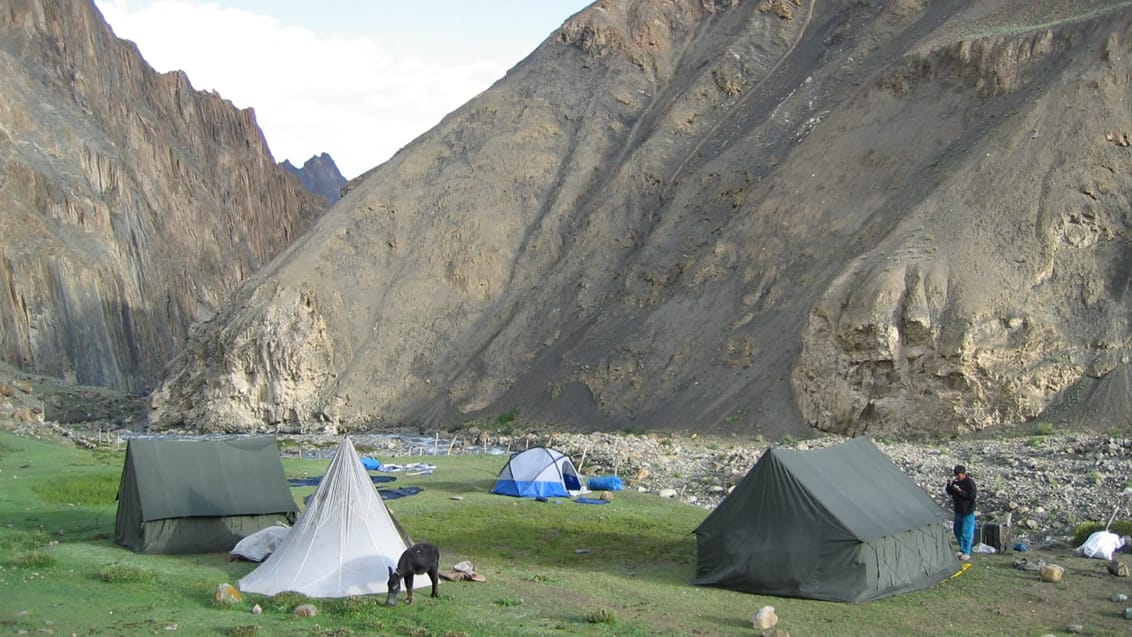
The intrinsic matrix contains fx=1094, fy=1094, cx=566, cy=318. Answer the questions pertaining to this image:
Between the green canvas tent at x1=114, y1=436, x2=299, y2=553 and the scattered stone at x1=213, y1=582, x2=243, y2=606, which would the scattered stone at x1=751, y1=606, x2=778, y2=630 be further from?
the green canvas tent at x1=114, y1=436, x2=299, y2=553

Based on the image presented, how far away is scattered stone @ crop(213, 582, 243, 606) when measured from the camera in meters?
14.9

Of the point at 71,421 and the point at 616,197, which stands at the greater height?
the point at 616,197

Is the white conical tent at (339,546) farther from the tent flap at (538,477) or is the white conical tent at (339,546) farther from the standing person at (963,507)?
the tent flap at (538,477)

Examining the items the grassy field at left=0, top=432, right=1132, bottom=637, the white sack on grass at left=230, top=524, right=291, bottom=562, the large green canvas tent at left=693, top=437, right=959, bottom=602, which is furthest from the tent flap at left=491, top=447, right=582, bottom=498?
the large green canvas tent at left=693, top=437, right=959, bottom=602

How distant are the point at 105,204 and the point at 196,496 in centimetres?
7833

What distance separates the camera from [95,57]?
325 ft

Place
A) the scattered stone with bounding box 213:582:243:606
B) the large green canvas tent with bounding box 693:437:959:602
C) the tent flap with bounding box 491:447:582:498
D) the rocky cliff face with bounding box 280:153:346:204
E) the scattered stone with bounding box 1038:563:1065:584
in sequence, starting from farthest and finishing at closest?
1. the rocky cliff face with bounding box 280:153:346:204
2. the tent flap with bounding box 491:447:582:498
3. the scattered stone with bounding box 1038:563:1065:584
4. the large green canvas tent with bounding box 693:437:959:602
5. the scattered stone with bounding box 213:582:243:606

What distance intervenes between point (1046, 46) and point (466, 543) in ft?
112

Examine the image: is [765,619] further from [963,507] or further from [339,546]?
[339,546]

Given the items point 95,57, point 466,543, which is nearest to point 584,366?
point 466,543

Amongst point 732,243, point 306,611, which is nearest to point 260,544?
point 306,611

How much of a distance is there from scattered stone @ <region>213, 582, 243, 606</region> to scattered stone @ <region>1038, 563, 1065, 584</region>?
11.8 metres

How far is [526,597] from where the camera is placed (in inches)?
619

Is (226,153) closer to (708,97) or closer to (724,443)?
(708,97)
